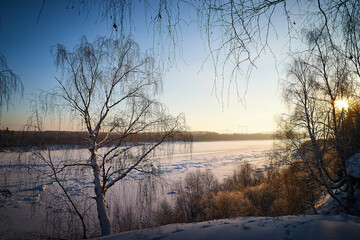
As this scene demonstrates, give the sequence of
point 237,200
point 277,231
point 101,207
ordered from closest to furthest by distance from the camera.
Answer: point 277,231, point 101,207, point 237,200

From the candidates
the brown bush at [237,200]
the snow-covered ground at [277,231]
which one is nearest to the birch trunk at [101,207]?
the snow-covered ground at [277,231]

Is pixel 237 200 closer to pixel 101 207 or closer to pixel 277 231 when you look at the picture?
pixel 101 207

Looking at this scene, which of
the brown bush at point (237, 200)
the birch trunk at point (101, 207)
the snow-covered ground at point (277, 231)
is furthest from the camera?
the brown bush at point (237, 200)

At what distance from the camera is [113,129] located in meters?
5.50

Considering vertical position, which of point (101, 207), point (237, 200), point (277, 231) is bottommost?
point (237, 200)

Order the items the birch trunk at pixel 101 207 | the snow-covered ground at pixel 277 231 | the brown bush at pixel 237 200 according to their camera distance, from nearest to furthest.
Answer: the snow-covered ground at pixel 277 231
the birch trunk at pixel 101 207
the brown bush at pixel 237 200

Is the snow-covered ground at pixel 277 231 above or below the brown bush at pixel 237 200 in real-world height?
above

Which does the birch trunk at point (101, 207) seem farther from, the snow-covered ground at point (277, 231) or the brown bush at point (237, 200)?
the brown bush at point (237, 200)

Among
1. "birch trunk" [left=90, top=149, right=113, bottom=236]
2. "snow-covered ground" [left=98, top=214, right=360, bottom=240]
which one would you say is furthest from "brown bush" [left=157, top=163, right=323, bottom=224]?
"snow-covered ground" [left=98, top=214, right=360, bottom=240]

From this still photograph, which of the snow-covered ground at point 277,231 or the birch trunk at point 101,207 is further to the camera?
the birch trunk at point 101,207

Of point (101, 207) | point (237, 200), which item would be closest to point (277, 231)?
point (101, 207)

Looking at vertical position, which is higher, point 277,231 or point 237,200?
point 277,231

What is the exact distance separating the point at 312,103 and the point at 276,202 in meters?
11.9

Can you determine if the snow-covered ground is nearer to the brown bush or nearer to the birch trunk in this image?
the birch trunk
